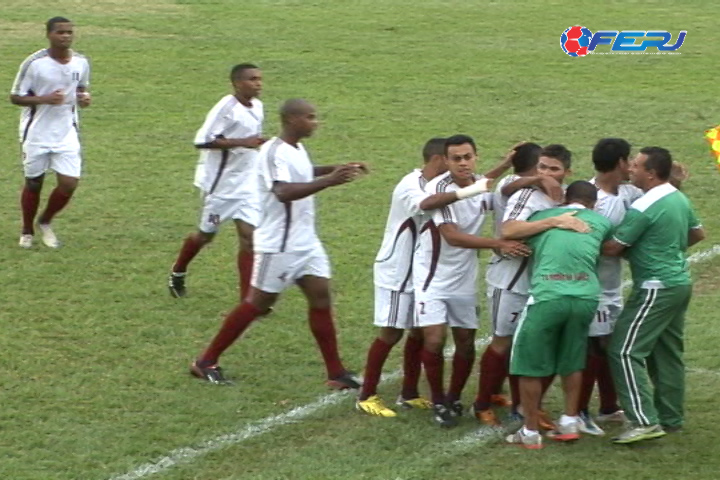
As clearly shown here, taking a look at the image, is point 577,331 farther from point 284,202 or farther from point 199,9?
point 199,9

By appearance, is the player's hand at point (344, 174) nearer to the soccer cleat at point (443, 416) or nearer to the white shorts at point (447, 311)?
the white shorts at point (447, 311)

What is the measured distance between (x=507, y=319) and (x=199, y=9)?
1793cm

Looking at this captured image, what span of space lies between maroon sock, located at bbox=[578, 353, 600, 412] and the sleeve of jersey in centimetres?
83

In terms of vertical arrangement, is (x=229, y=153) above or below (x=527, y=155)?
below

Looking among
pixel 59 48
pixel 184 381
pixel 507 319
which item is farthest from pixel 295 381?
pixel 59 48

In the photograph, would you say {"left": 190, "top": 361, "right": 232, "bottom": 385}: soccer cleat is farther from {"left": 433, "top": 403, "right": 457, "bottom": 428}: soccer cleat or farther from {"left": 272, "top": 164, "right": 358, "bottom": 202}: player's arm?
{"left": 433, "top": 403, "right": 457, "bottom": 428}: soccer cleat

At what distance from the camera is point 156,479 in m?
8.12

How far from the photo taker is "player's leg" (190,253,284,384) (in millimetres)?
9438

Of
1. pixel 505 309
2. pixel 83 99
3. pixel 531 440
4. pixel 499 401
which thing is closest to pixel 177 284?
pixel 83 99

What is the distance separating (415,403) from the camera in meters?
9.27

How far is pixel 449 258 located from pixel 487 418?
1.03 meters

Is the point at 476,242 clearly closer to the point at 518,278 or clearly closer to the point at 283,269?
the point at 518,278

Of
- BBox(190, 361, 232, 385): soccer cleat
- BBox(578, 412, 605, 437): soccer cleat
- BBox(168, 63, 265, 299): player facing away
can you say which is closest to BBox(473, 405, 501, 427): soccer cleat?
BBox(578, 412, 605, 437): soccer cleat

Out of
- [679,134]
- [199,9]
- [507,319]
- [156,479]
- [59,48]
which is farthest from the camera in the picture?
[199,9]
